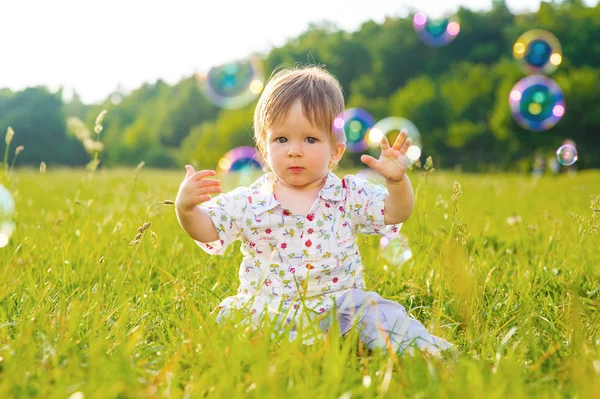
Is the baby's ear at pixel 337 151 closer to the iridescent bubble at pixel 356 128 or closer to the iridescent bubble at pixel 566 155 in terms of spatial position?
the iridescent bubble at pixel 566 155

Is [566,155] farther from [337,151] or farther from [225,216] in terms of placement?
[225,216]

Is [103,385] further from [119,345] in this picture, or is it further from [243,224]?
[243,224]

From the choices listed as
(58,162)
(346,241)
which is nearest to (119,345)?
(346,241)

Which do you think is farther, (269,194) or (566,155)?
(566,155)

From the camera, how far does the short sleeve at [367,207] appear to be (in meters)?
2.27

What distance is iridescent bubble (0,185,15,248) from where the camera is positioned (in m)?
2.41

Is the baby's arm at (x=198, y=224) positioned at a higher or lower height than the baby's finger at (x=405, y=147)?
lower

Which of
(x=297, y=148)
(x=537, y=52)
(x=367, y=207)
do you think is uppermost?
(x=537, y=52)

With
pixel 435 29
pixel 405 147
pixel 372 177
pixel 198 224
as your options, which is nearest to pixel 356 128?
pixel 372 177

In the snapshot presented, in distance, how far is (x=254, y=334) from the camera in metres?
1.76

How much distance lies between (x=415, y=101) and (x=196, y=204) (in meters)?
37.8

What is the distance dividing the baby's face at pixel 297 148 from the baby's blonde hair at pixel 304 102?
0.08 ft

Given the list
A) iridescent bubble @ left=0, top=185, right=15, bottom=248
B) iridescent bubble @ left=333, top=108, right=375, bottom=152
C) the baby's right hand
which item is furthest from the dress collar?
iridescent bubble @ left=333, top=108, right=375, bottom=152

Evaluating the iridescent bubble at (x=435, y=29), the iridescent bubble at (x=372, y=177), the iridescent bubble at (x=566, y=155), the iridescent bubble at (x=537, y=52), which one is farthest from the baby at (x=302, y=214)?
the iridescent bubble at (x=435, y=29)
